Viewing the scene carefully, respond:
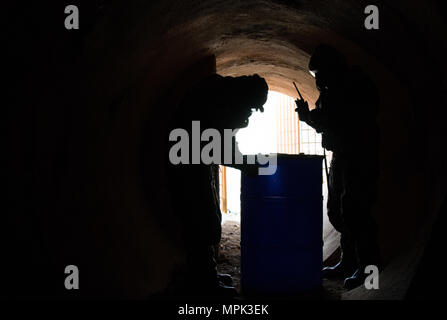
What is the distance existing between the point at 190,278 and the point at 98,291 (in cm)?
115

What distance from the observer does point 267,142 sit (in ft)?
36.2

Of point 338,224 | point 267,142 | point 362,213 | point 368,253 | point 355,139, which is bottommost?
point 368,253

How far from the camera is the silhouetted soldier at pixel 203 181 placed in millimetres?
3014

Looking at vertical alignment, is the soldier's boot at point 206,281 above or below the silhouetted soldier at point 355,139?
below

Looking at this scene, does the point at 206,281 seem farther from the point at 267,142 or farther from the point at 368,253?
the point at 267,142

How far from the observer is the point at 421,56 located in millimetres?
2818

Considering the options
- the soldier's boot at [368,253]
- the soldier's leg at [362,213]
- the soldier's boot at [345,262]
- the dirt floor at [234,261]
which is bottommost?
the dirt floor at [234,261]

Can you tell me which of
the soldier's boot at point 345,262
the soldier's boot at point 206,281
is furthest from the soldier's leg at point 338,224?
the soldier's boot at point 206,281

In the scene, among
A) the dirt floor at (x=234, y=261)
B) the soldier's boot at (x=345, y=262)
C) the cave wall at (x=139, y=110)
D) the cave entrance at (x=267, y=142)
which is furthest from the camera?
the cave entrance at (x=267, y=142)

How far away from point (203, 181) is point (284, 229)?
0.87 metres

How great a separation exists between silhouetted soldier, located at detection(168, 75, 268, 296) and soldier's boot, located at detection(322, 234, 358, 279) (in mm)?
1410

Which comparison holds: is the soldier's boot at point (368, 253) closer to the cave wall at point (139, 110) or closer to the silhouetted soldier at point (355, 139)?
the silhouetted soldier at point (355, 139)

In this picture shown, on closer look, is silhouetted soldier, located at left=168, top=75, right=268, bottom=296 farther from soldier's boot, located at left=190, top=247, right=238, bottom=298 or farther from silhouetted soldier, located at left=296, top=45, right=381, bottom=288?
silhouetted soldier, located at left=296, top=45, right=381, bottom=288

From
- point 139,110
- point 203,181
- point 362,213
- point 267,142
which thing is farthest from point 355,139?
point 267,142
